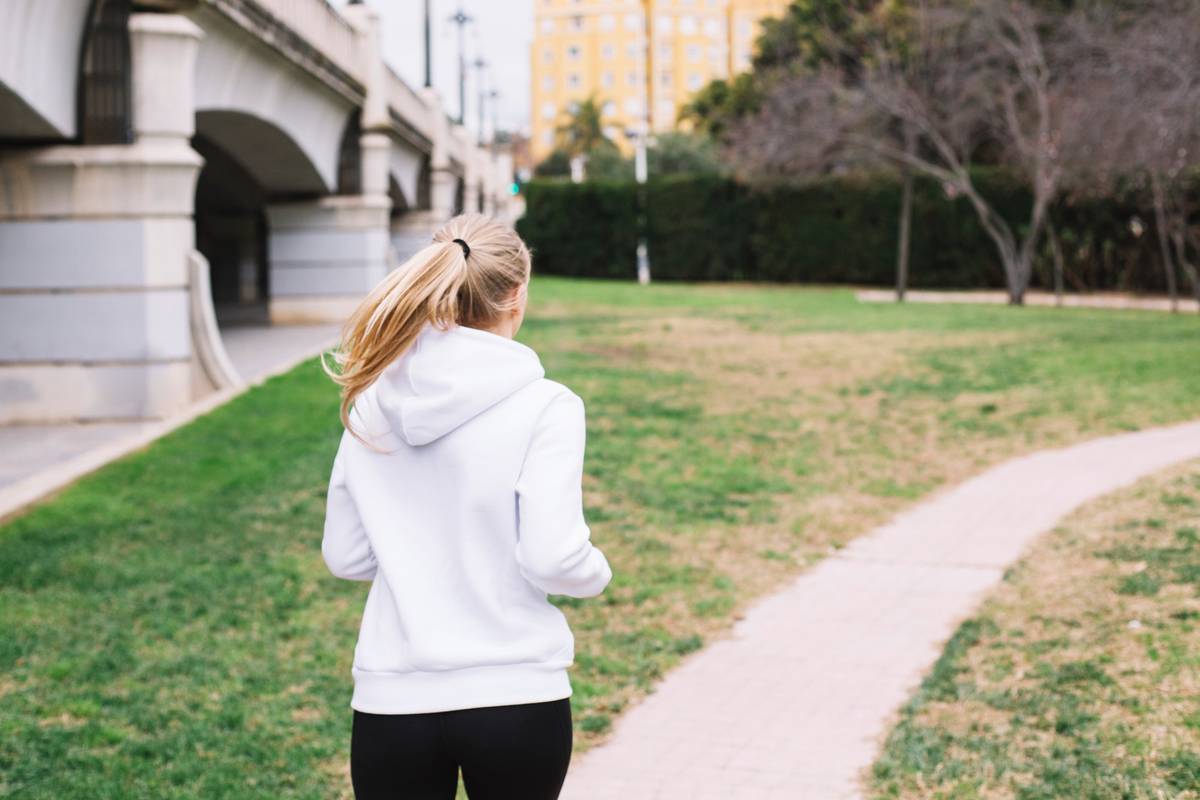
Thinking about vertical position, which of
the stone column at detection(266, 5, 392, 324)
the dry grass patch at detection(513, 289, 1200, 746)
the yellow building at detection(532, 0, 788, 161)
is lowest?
the dry grass patch at detection(513, 289, 1200, 746)

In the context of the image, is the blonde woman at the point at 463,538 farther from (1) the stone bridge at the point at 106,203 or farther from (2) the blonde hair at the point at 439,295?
(1) the stone bridge at the point at 106,203

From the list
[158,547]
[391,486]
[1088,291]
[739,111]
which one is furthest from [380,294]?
[739,111]

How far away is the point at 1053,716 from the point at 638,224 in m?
36.3

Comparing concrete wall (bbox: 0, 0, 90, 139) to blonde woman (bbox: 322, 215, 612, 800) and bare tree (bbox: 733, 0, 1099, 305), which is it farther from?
bare tree (bbox: 733, 0, 1099, 305)

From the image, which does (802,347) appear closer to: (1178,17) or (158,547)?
(1178,17)

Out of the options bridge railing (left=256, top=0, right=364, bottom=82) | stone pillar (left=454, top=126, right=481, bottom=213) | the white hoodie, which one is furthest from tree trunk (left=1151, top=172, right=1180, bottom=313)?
the white hoodie

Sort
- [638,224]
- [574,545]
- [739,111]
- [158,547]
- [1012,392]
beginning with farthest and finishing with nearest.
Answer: [739,111], [638,224], [1012,392], [158,547], [574,545]

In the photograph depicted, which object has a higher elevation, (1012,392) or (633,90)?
(633,90)

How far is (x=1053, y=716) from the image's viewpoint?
4.27 metres

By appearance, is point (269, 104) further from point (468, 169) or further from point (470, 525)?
point (468, 169)

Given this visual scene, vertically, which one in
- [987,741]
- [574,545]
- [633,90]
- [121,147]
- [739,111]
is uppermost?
[633,90]

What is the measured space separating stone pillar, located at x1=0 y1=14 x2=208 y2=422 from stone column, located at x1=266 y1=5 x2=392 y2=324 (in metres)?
9.86

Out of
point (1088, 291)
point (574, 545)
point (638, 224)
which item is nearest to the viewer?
point (574, 545)

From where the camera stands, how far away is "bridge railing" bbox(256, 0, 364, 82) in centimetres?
1455
